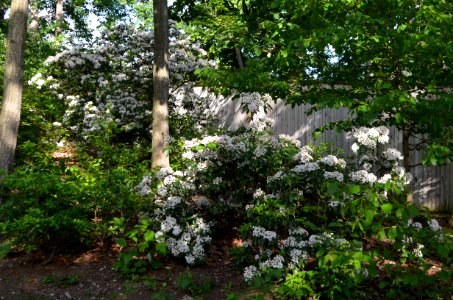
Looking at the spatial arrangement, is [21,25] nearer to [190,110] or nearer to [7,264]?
[7,264]

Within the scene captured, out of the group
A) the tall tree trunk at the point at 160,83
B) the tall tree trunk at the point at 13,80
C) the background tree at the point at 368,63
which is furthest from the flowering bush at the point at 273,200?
the tall tree trunk at the point at 13,80

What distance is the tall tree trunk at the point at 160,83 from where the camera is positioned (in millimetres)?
7266

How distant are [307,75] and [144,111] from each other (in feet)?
16.8

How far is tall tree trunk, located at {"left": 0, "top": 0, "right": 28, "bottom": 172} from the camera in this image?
6562mm

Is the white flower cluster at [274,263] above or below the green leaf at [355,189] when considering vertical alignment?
below

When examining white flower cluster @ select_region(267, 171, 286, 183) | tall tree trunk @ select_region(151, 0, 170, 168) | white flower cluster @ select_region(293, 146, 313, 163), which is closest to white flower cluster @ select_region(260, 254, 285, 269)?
white flower cluster @ select_region(267, 171, 286, 183)

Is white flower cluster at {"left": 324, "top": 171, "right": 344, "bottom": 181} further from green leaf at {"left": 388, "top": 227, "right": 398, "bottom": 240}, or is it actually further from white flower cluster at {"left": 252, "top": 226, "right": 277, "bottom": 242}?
green leaf at {"left": 388, "top": 227, "right": 398, "bottom": 240}

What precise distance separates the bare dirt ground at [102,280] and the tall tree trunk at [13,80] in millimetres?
1950

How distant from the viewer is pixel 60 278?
493cm

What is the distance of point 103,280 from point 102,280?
13mm

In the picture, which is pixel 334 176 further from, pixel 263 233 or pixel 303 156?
pixel 263 233

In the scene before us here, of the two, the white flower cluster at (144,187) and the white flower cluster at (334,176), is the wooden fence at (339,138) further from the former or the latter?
the white flower cluster at (144,187)

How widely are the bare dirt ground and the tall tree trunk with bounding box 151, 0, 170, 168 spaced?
2.28m

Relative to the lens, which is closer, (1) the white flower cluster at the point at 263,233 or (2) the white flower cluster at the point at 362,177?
(1) the white flower cluster at the point at 263,233
